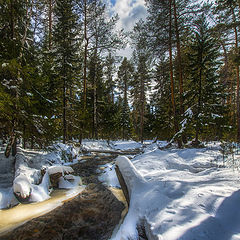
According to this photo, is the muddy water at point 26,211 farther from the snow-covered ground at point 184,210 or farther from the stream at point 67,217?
the snow-covered ground at point 184,210

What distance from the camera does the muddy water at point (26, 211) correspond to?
3303 millimetres

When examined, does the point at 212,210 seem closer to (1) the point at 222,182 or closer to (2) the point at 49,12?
(1) the point at 222,182

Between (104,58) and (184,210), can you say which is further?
(104,58)

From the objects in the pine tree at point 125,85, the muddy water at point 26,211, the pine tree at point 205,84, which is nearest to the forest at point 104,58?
the pine tree at point 205,84

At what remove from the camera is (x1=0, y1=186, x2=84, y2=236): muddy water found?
330cm

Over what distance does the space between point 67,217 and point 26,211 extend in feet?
3.91

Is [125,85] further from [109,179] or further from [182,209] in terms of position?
[182,209]

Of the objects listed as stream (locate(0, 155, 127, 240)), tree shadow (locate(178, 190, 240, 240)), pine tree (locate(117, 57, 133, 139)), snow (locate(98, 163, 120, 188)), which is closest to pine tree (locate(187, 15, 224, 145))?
snow (locate(98, 163, 120, 188))

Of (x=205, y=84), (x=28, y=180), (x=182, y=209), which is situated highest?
(x=205, y=84)

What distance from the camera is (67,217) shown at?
11.7 feet

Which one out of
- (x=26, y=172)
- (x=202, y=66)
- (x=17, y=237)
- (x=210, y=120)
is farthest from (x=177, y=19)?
(x=17, y=237)

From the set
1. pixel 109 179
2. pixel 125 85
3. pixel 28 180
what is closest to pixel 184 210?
pixel 109 179

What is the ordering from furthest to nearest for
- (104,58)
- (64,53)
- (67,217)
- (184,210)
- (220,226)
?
(104,58) < (64,53) < (67,217) < (184,210) < (220,226)

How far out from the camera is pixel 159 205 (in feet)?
8.30
